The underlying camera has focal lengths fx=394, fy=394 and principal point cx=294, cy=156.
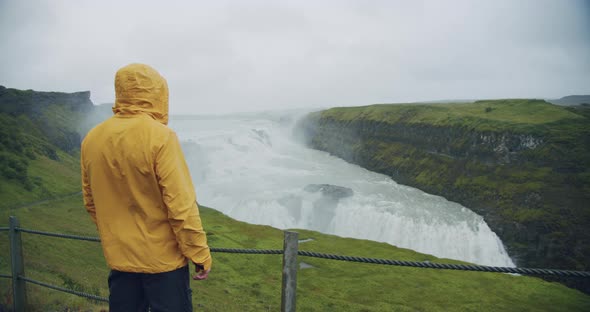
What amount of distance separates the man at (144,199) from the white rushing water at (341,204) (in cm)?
4958

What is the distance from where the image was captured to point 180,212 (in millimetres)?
3510

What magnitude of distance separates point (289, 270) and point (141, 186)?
6.49ft

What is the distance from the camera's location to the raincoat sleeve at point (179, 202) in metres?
3.51

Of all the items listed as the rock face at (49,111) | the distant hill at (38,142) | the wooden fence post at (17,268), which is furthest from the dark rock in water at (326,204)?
the rock face at (49,111)

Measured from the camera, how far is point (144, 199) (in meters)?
3.61

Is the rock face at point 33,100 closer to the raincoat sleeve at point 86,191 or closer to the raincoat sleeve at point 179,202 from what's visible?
the raincoat sleeve at point 86,191

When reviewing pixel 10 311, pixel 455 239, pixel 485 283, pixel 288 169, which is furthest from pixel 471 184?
pixel 10 311

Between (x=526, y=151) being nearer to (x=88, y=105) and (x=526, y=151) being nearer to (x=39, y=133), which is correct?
(x=39, y=133)

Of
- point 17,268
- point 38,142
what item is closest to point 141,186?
point 17,268

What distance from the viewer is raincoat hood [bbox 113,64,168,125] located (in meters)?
3.71

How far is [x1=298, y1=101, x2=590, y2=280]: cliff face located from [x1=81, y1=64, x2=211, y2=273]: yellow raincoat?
1931 inches

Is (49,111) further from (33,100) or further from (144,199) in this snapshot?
(144,199)

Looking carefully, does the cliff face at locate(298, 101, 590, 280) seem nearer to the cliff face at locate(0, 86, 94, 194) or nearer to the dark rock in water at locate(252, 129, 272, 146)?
the dark rock in water at locate(252, 129, 272, 146)

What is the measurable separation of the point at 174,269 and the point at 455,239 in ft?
168
